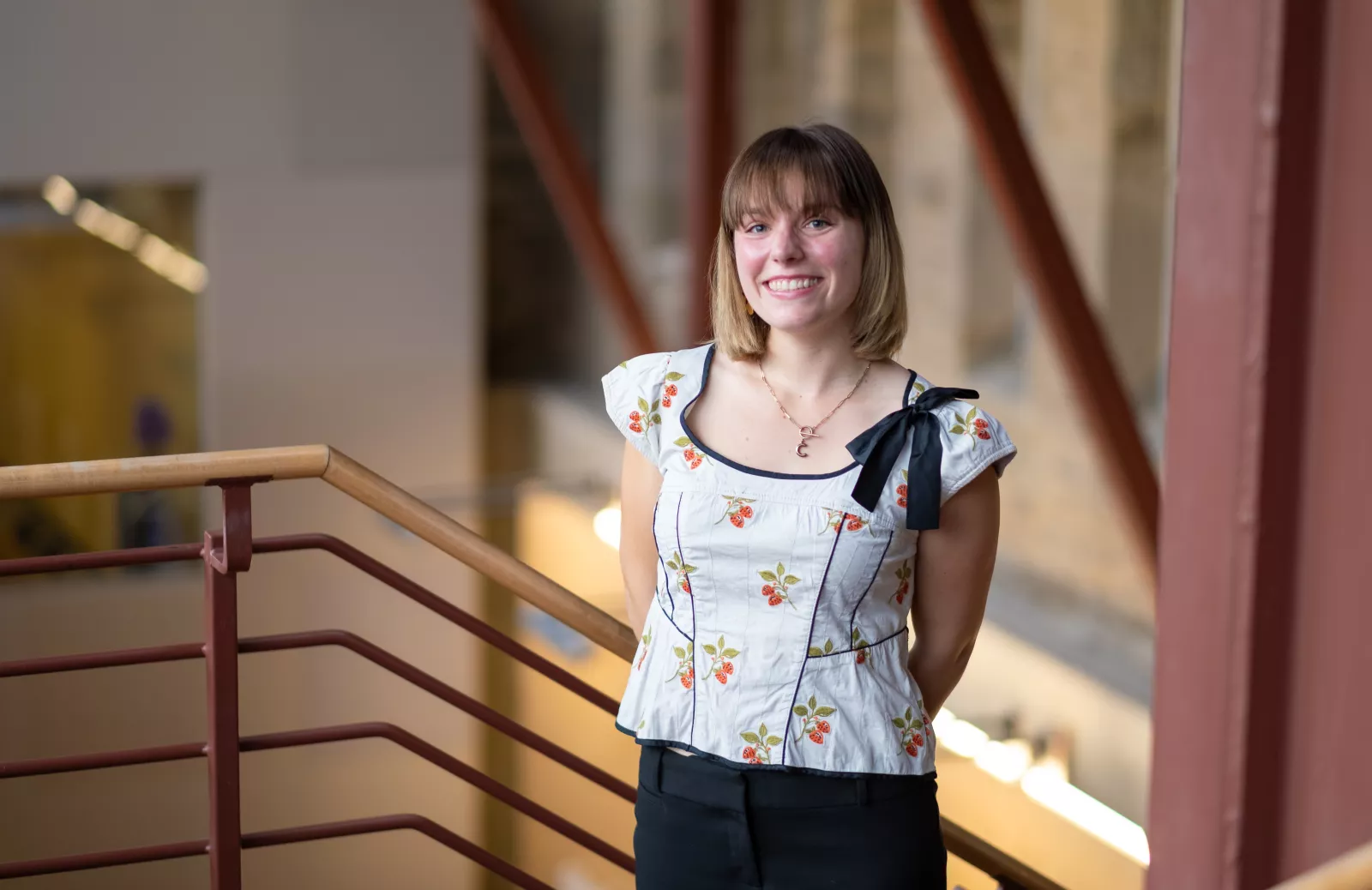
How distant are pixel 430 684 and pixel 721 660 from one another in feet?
1.87

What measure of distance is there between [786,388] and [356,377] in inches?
223

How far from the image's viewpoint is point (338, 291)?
277 inches

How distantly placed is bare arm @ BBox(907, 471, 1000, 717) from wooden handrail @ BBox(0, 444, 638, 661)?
17.0 inches

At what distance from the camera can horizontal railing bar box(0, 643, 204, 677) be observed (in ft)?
6.42

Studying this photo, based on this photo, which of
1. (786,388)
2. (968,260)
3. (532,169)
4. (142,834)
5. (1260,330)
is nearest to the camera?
(1260,330)

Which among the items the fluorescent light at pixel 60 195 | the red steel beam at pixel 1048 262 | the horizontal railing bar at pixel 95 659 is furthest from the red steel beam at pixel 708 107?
the fluorescent light at pixel 60 195

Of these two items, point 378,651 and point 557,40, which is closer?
point 378,651

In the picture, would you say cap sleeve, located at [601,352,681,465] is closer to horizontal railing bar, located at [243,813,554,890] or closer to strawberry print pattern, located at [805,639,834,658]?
strawberry print pattern, located at [805,639,834,658]

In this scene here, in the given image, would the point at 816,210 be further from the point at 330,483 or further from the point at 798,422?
the point at 330,483

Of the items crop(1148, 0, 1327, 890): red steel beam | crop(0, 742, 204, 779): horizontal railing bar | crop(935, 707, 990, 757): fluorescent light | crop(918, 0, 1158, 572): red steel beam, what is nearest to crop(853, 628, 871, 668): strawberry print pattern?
crop(1148, 0, 1327, 890): red steel beam

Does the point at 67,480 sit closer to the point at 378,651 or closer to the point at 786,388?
the point at 378,651

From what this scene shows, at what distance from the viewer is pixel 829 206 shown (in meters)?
1.62

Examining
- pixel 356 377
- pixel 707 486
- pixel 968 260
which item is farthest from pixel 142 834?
pixel 707 486

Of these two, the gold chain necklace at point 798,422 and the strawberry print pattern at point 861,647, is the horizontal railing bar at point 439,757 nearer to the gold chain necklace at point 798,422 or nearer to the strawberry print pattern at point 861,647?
the strawberry print pattern at point 861,647
